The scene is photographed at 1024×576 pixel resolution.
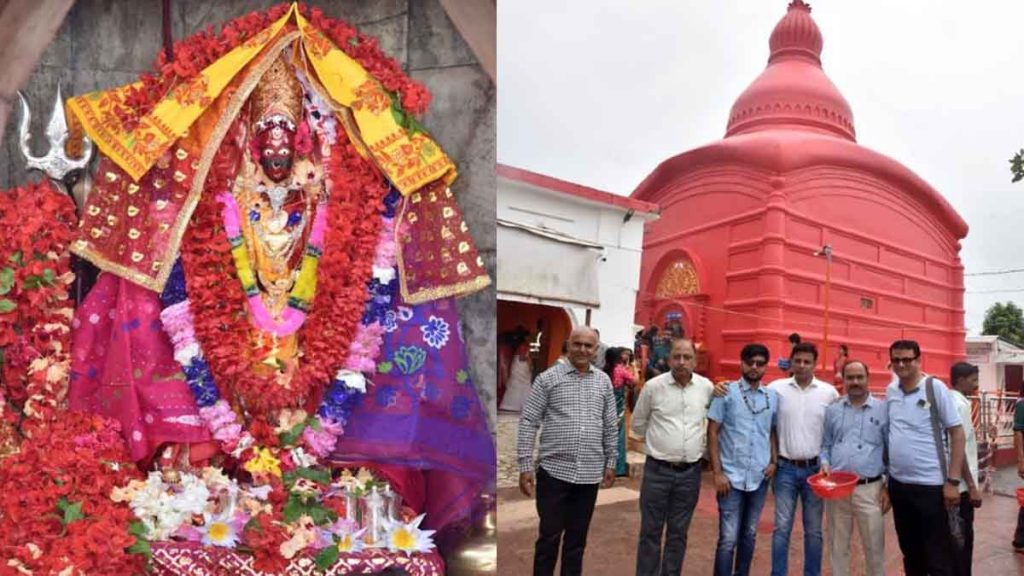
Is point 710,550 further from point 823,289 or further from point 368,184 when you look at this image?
point 823,289

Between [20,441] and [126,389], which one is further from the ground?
[126,389]

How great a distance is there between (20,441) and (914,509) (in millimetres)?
3735

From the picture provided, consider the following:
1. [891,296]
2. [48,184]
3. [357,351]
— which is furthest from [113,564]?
[891,296]

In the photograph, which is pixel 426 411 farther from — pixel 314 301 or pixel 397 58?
pixel 397 58

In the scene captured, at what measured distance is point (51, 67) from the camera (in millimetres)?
3014

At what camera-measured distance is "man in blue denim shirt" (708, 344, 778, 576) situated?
3.07m

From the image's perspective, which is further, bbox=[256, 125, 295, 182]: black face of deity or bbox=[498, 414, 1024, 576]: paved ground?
bbox=[498, 414, 1024, 576]: paved ground

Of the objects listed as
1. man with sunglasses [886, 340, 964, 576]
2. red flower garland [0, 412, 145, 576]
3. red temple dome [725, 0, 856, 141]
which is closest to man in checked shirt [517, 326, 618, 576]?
man with sunglasses [886, 340, 964, 576]

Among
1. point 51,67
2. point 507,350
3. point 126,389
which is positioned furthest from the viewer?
point 507,350

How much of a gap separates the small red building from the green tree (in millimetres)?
7610

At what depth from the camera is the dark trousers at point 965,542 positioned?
3.16 m

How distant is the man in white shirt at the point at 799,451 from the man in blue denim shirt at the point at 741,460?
12cm

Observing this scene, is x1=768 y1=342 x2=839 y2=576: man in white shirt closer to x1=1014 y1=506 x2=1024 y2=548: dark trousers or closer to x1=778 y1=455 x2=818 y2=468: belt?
x1=778 y1=455 x2=818 y2=468: belt

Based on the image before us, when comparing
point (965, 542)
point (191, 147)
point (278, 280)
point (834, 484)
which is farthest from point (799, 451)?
point (191, 147)
